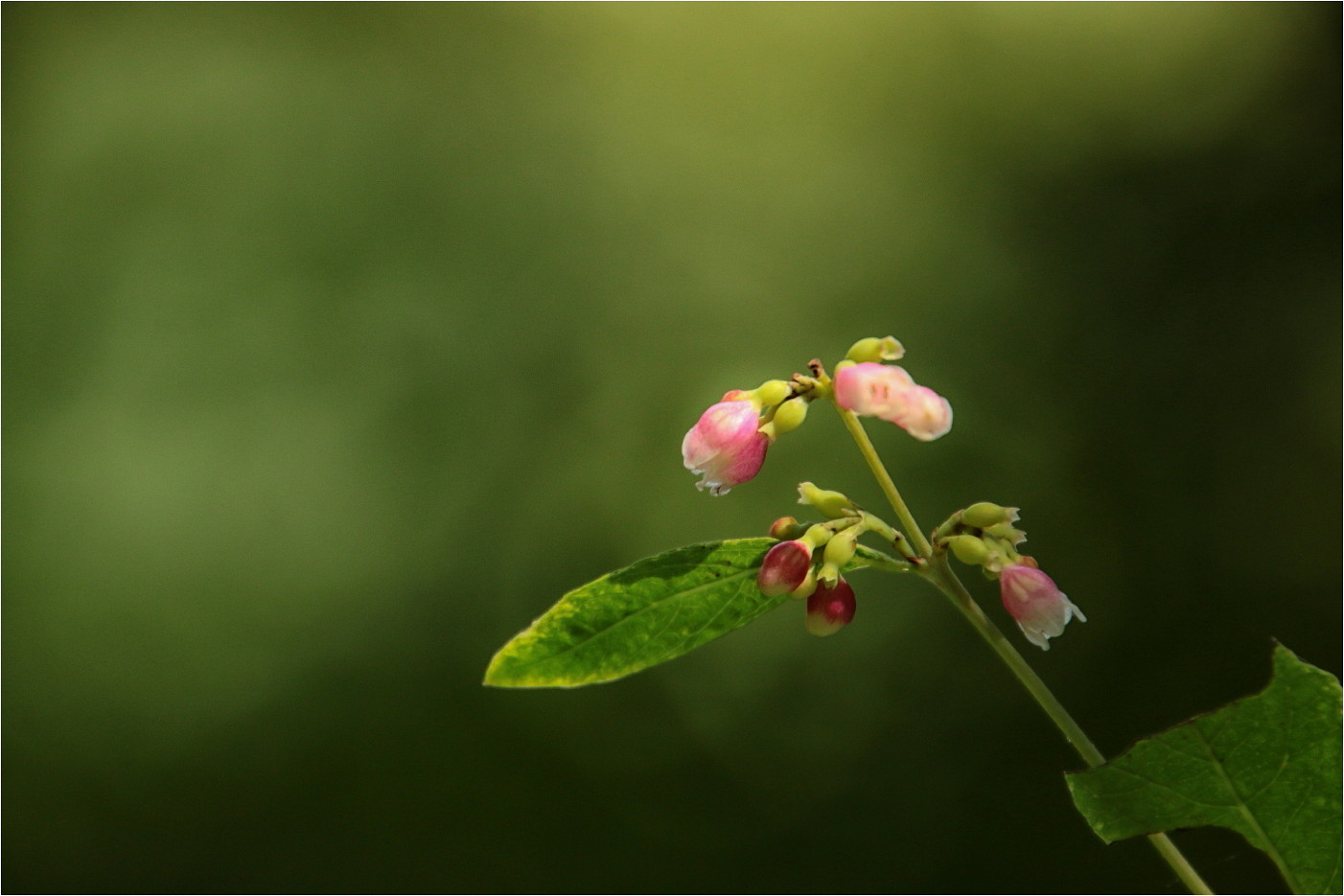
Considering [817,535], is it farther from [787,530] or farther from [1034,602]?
[1034,602]

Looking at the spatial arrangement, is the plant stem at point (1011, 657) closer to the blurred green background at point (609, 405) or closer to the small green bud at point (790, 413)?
the small green bud at point (790, 413)

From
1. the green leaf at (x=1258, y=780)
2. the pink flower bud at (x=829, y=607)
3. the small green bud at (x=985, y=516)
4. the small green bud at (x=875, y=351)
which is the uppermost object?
the small green bud at (x=875, y=351)

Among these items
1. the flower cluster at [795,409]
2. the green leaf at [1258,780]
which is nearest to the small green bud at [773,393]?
the flower cluster at [795,409]

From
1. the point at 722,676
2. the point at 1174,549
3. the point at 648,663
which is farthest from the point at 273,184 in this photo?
the point at 648,663

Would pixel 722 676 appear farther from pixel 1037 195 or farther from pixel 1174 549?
pixel 1037 195

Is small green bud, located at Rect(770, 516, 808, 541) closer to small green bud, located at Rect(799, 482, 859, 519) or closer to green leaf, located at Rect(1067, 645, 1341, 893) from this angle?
small green bud, located at Rect(799, 482, 859, 519)

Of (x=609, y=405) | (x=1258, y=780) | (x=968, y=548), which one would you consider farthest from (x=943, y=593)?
(x=609, y=405)
